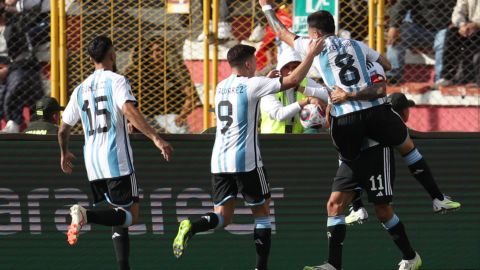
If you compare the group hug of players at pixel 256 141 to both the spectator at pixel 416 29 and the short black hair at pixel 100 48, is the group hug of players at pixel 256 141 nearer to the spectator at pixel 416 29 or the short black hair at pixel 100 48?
the short black hair at pixel 100 48

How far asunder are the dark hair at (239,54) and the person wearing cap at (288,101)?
0.36 meters

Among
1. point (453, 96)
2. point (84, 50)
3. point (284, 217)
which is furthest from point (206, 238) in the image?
point (453, 96)

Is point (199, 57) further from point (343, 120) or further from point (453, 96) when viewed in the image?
point (343, 120)

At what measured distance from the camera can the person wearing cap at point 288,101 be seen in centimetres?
1027

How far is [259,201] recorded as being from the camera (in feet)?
30.9

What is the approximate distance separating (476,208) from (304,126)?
1.87 metres

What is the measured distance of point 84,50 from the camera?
12219 millimetres

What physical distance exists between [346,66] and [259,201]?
139 centimetres

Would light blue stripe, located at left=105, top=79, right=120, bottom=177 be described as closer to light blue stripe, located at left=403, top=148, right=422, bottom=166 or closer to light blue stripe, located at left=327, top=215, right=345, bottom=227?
light blue stripe, located at left=327, top=215, right=345, bottom=227

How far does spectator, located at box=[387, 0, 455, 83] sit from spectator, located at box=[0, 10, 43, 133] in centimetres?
429

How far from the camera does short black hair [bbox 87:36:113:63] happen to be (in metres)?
9.26

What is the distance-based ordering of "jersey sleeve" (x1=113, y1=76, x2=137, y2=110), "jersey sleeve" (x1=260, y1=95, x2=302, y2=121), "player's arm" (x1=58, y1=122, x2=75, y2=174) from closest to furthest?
"jersey sleeve" (x1=113, y1=76, x2=137, y2=110)
"player's arm" (x1=58, y1=122, x2=75, y2=174)
"jersey sleeve" (x1=260, y1=95, x2=302, y2=121)

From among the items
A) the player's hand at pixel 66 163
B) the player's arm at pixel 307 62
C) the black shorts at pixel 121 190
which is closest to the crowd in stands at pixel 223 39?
the player's hand at pixel 66 163

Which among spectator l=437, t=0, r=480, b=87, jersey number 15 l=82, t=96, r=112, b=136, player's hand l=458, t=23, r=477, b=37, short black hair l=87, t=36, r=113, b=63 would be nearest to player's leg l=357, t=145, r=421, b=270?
jersey number 15 l=82, t=96, r=112, b=136
